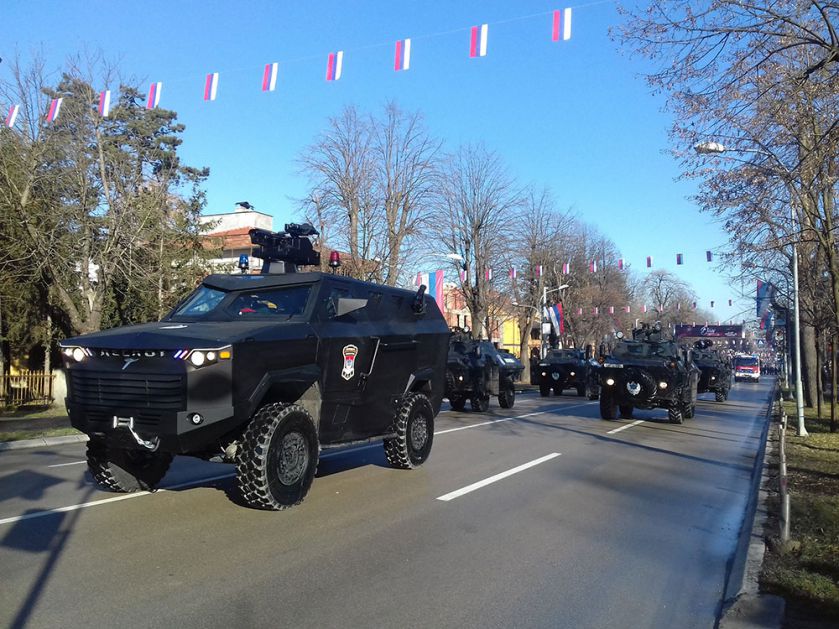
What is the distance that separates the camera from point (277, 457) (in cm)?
671

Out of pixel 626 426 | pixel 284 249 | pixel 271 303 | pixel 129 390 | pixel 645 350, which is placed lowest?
pixel 626 426

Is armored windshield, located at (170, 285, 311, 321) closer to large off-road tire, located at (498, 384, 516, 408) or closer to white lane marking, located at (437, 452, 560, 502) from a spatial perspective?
white lane marking, located at (437, 452, 560, 502)

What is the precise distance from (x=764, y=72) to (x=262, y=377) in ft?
29.9

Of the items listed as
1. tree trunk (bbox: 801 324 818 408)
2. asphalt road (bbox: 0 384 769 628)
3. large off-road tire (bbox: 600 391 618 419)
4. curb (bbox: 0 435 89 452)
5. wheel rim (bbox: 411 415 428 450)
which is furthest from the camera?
tree trunk (bbox: 801 324 818 408)

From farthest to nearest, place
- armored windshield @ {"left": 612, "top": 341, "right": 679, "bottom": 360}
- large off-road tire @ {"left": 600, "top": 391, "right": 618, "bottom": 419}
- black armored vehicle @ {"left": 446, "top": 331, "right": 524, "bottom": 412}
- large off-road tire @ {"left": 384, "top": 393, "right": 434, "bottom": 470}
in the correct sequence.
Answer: black armored vehicle @ {"left": 446, "top": 331, "right": 524, "bottom": 412}, armored windshield @ {"left": 612, "top": 341, "right": 679, "bottom": 360}, large off-road tire @ {"left": 600, "top": 391, "right": 618, "bottom": 419}, large off-road tire @ {"left": 384, "top": 393, "right": 434, "bottom": 470}

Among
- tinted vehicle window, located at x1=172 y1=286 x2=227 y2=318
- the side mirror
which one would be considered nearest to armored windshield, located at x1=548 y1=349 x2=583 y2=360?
the side mirror

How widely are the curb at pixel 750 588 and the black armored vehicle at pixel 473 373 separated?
11959 millimetres

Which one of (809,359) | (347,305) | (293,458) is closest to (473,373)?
(809,359)

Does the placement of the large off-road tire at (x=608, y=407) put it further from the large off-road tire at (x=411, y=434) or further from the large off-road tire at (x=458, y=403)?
the large off-road tire at (x=411, y=434)

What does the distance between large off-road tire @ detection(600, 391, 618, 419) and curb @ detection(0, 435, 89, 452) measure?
41.4 feet

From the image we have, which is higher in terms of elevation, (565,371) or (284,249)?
(284,249)

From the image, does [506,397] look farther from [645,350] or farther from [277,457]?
[277,457]

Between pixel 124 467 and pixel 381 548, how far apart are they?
3.24m

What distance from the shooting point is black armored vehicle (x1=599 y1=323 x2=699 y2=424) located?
1744 centimetres
